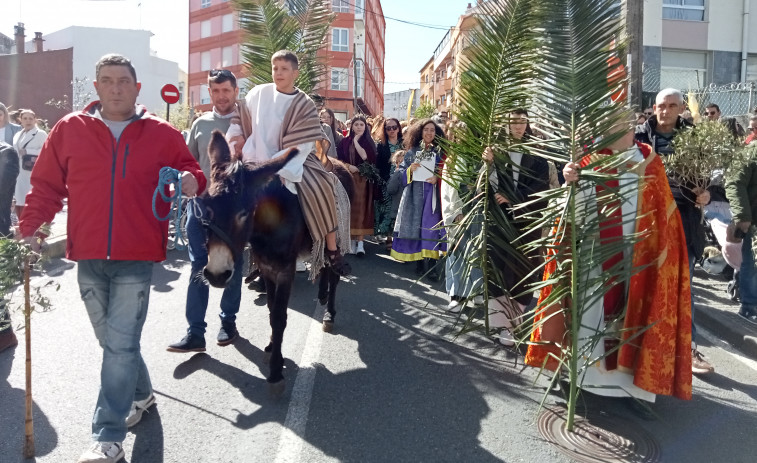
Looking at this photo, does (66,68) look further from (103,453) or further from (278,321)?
(103,453)

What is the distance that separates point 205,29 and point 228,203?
174ft

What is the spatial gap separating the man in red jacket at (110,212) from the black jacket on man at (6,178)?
301 cm

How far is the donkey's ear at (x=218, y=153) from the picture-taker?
12.2 feet

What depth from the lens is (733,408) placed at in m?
3.99

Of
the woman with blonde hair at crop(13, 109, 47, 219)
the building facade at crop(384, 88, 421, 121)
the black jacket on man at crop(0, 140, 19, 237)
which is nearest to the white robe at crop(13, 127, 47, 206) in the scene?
the woman with blonde hair at crop(13, 109, 47, 219)

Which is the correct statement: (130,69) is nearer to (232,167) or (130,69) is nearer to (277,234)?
(232,167)

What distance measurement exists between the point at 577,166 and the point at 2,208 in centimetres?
629

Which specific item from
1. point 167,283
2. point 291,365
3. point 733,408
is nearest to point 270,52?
point 167,283

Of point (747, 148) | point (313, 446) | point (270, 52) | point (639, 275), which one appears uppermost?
point (270, 52)

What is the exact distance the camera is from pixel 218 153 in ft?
12.3

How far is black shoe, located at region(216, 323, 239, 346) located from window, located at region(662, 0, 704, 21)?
2148 cm

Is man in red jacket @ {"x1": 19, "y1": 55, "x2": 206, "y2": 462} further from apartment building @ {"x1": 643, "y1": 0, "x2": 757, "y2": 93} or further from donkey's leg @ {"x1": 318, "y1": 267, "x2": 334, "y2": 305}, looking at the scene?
apartment building @ {"x1": 643, "y1": 0, "x2": 757, "y2": 93}

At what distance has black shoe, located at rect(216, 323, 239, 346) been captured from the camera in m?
4.98

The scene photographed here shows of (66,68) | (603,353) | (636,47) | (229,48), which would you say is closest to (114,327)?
(603,353)
